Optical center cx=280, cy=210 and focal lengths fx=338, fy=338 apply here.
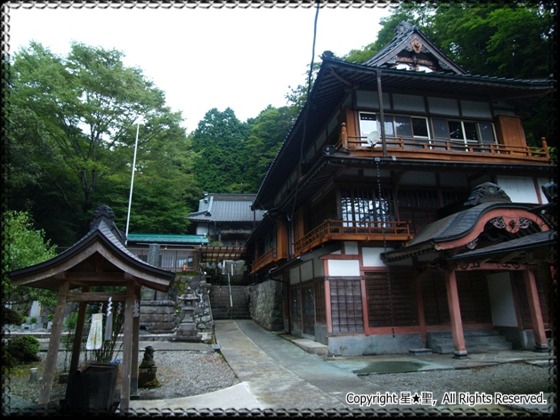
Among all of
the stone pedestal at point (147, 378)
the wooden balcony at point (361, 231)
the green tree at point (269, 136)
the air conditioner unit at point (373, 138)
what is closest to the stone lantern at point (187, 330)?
the wooden balcony at point (361, 231)

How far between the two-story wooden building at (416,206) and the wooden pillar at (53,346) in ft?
25.4

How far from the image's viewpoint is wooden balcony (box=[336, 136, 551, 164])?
1366 cm

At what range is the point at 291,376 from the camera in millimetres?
9031

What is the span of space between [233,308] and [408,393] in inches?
891

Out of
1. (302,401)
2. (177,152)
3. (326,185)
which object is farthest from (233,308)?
(302,401)

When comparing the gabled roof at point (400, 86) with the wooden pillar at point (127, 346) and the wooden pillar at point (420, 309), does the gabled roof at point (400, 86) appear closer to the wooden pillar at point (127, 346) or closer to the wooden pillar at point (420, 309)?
the wooden pillar at point (420, 309)

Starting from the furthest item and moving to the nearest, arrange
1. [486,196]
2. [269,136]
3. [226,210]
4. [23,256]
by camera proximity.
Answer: [269,136] → [226,210] → [486,196] → [23,256]

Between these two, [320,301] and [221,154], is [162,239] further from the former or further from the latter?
[221,154]

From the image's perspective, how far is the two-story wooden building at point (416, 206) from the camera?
39.8ft

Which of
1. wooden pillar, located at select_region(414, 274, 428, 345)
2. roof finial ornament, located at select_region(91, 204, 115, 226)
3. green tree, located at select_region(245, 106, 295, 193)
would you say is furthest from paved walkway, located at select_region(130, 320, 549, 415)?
green tree, located at select_region(245, 106, 295, 193)

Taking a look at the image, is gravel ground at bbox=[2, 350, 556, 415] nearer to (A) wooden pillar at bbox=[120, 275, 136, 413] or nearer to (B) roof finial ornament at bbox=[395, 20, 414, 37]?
(A) wooden pillar at bbox=[120, 275, 136, 413]

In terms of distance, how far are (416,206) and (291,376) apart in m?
9.23

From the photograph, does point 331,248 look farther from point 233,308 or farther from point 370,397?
point 233,308

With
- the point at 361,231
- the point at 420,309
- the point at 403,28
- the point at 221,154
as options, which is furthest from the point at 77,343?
the point at 221,154
